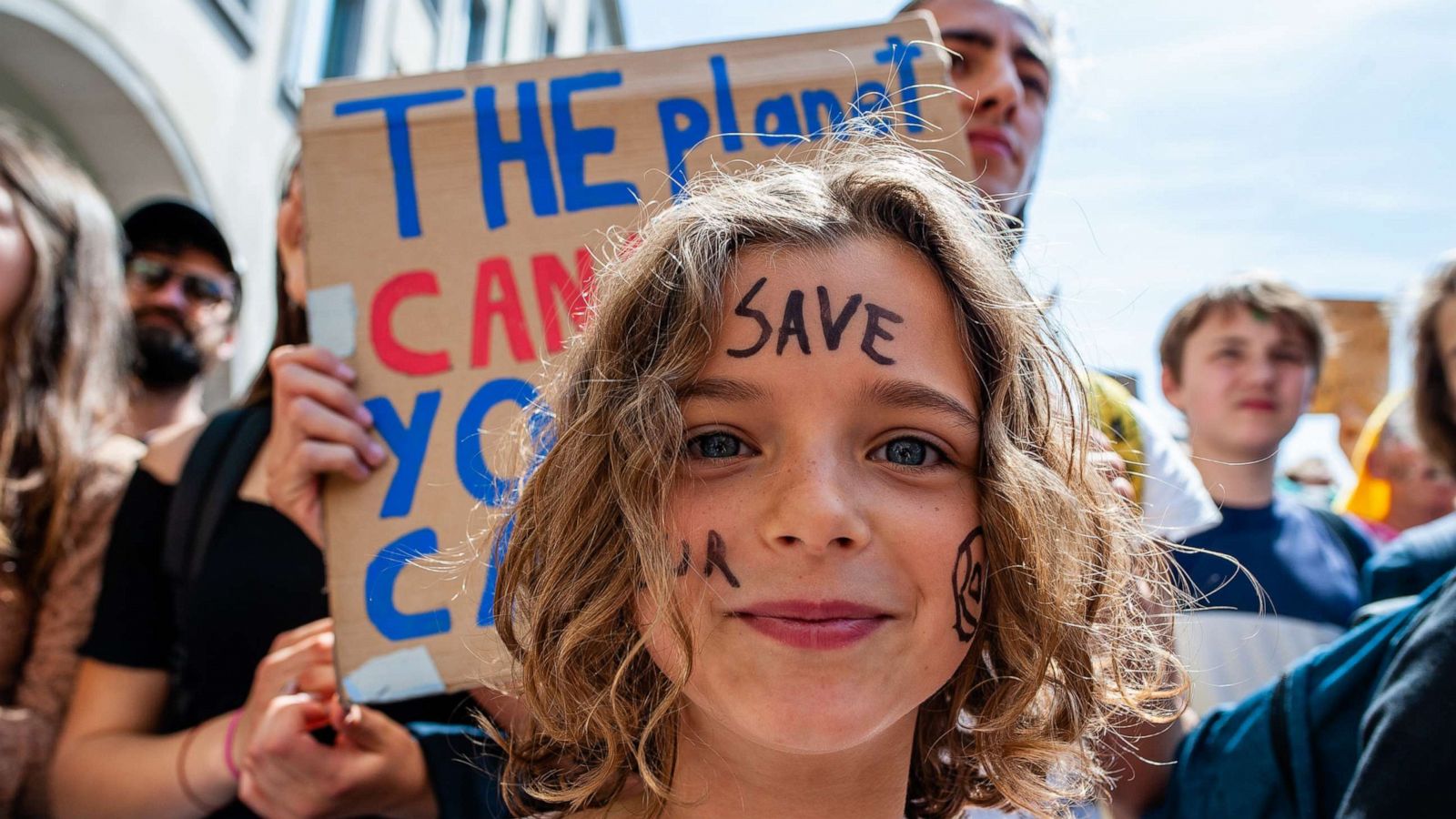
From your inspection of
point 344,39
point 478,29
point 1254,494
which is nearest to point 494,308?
point 1254,494

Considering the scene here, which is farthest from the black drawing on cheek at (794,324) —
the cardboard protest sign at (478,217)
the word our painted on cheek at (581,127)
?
the word our painted on cheek at (581,127)

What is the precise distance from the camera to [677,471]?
1.22 meters

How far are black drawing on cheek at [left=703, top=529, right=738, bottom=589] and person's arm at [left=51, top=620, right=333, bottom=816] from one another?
787mm

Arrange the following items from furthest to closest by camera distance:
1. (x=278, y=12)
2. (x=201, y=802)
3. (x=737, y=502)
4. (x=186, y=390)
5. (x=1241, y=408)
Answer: (x=278, y=12), (x=186, y=390), (x=1241, y=408), (x=201, y=802), (x=737, y=502)

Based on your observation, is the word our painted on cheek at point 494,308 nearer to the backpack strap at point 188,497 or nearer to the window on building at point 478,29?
the backpack strap at point 188,497

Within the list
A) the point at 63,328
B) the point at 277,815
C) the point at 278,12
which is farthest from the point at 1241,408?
the point at 278,12

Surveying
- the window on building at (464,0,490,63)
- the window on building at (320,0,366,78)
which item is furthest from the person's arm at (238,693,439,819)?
the window on building at (464,0,490,63)

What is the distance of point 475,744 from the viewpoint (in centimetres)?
162

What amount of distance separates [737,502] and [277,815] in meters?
0.92

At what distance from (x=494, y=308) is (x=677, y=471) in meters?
0.65

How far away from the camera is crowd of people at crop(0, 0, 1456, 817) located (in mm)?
1168

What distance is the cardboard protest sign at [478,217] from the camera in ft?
5.31

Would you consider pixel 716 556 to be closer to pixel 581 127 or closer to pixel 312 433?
pixel 312 433

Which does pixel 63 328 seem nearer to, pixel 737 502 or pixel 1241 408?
pixel 737 502
